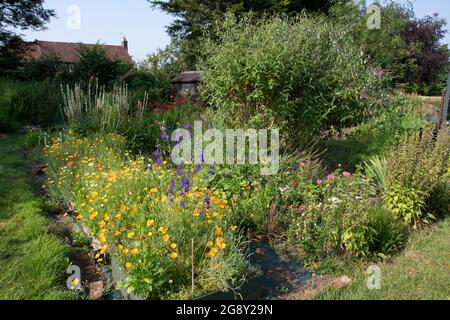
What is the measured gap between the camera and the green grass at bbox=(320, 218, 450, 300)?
104 inches

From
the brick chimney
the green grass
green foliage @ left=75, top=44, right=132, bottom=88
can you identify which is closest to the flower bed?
the green grass

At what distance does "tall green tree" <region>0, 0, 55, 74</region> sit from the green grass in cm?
1861

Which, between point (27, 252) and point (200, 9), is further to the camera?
point (200, 9)

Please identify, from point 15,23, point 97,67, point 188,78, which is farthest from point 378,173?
point 15,23

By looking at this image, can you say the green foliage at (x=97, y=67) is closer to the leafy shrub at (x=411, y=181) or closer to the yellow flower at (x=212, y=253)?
the leafy shrub at (x=411, y=181)

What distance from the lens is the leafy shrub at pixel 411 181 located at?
3.80m

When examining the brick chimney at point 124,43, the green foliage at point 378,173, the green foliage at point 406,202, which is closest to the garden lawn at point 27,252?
the green foliage at point 406,202

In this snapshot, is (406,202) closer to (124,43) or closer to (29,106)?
(29,106)

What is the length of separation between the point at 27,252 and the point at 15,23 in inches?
753

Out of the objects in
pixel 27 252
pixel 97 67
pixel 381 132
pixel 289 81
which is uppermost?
pixel 97 67

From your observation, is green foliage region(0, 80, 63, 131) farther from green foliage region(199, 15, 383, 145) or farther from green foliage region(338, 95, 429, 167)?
green foliage region(338, 95, 429, 167)

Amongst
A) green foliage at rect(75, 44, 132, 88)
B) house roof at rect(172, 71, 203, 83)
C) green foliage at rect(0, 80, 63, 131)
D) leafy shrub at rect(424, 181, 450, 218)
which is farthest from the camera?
house roof at rect(172, 71, 203, 83)

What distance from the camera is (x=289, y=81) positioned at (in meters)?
5.07

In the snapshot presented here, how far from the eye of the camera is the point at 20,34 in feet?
58.7
